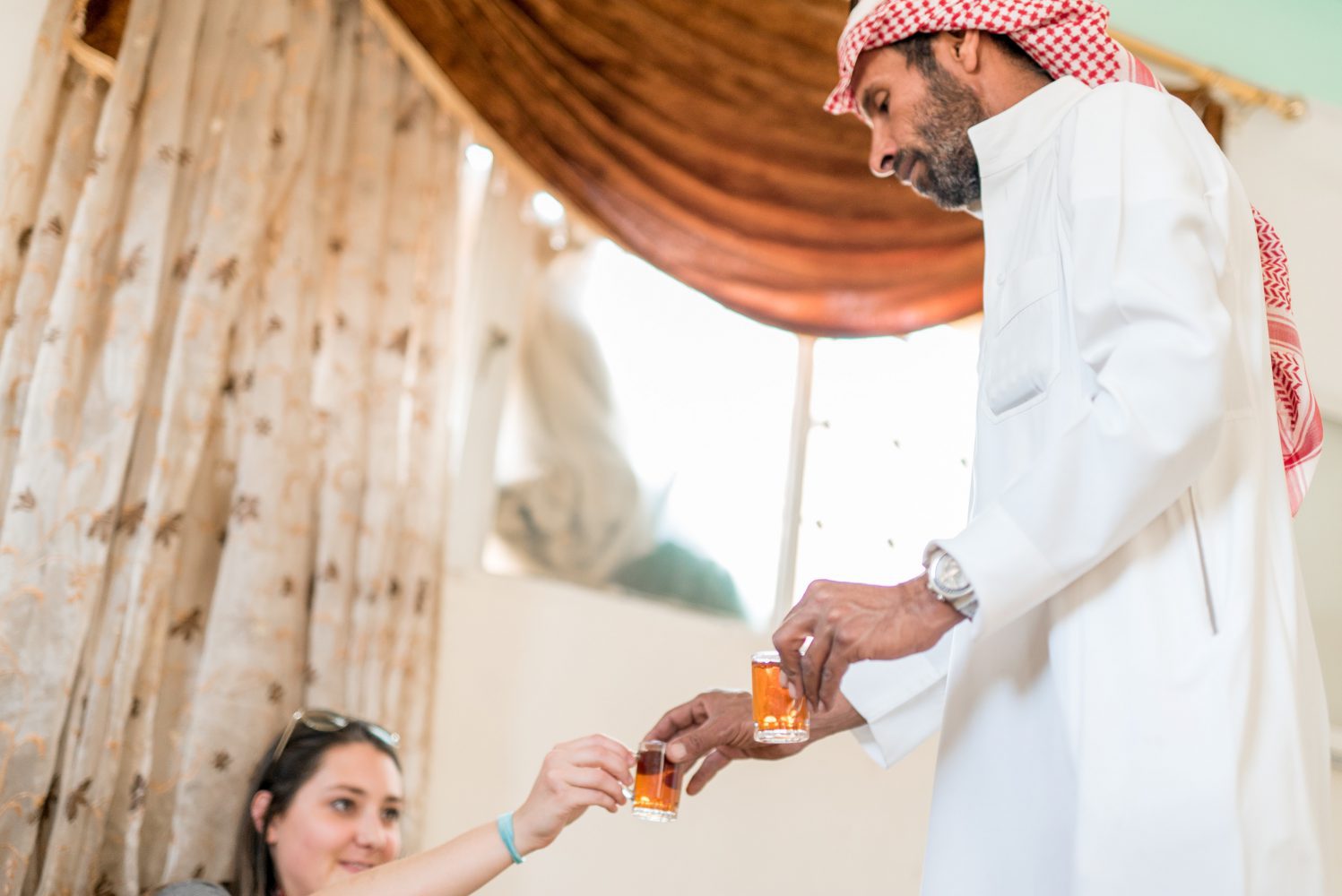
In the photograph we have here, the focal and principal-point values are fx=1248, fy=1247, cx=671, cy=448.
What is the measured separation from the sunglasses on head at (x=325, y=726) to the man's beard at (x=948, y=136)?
130 cm

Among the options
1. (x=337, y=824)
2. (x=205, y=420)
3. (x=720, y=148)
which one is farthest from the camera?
(x=720, y=148)

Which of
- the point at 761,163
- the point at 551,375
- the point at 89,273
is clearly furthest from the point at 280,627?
the point at 761,163

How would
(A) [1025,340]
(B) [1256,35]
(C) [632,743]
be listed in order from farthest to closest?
(B) [1256,35] < (C) [632,743] < (A) [1025,340]

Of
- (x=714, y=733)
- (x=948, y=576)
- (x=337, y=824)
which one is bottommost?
(x=337, y=824)

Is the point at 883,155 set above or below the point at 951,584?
above

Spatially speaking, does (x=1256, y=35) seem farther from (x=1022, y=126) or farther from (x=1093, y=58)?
(x=1022, y=126)

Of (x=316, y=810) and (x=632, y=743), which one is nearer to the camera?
(x=316, y=810)

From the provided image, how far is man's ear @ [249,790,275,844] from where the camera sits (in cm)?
208

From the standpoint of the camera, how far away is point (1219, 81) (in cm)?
320

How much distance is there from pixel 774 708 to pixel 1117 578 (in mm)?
402

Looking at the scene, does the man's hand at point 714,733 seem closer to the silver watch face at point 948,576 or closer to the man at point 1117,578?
the man at point 1117,578

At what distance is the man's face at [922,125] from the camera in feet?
5.17

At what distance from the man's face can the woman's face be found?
1.28 meters

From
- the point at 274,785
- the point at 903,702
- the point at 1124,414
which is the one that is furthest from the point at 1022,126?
the point at 274,785
